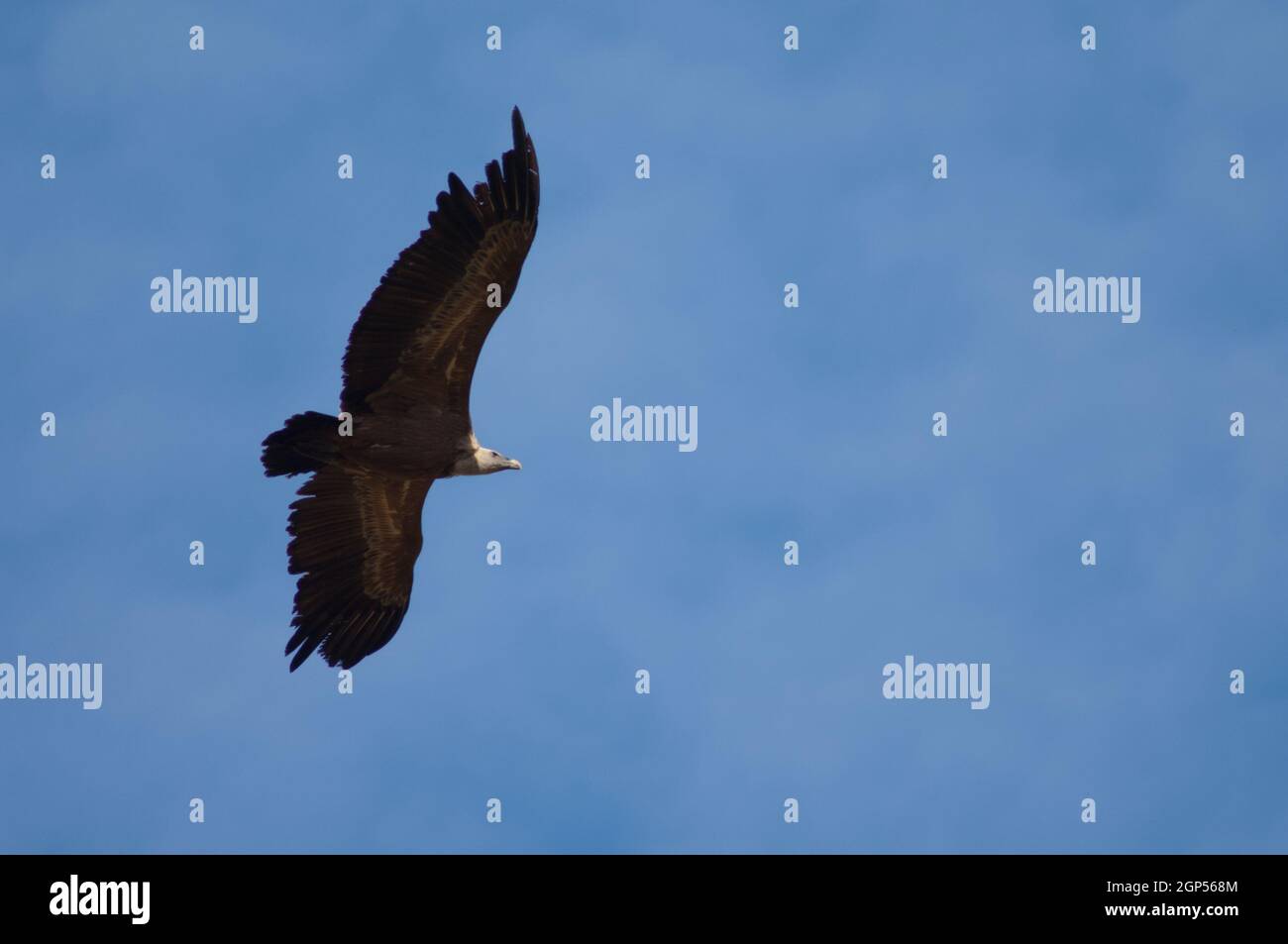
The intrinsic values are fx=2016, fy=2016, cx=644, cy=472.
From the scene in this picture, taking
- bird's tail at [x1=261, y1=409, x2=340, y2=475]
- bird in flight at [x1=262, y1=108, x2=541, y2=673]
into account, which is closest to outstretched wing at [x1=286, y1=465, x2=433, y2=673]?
bird in flight at [x1=262, y1=108, x2=541, y2=673]

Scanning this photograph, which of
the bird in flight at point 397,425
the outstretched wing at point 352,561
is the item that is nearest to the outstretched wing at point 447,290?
the bird in flight at point 397,425

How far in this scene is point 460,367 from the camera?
22.2 meters

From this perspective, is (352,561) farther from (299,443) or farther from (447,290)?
(447,290)

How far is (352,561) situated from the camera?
77.5 ft

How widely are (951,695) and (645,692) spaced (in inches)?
196

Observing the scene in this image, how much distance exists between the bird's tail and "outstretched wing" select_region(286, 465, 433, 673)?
3.70 ft

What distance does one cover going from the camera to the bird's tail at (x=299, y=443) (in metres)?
21.7

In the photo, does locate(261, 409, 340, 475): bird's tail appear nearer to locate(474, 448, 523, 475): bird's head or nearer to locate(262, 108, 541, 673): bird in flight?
locate(262, 108, 541, 673): bird in flight

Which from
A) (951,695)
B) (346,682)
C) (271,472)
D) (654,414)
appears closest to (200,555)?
(346,682)

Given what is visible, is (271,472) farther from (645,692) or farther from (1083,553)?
(1083,553)

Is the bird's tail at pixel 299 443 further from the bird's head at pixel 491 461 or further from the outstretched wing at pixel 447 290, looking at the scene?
the bird's head at pixel 491 461
